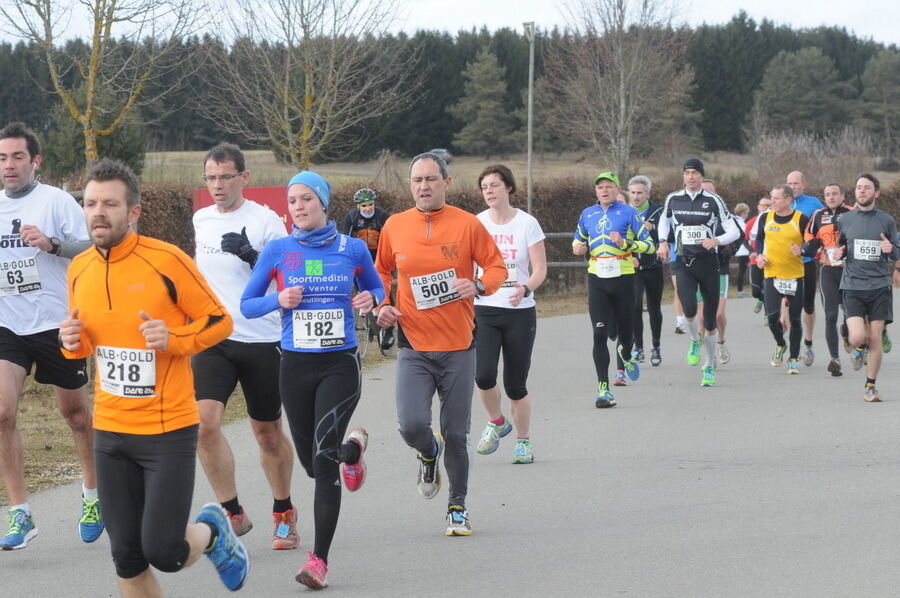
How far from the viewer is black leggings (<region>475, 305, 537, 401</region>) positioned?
352 inches

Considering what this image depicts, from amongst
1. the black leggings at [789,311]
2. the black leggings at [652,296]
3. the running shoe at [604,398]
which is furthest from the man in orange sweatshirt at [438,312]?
the black leggings at [652,296]

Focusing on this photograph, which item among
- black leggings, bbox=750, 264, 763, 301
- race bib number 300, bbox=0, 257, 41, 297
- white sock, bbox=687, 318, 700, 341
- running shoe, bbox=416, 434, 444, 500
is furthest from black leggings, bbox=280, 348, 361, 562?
black leggings, bbox=750, 264, 763, 301

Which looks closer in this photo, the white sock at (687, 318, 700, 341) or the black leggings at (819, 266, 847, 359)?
the white sock at (687, 318, 700, 341)

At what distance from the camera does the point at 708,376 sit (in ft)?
43.8

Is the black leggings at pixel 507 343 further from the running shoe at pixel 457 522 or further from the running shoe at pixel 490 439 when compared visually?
the running shoe at pixel 457 522

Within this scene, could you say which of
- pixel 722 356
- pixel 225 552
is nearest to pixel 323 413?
pixel 225 552

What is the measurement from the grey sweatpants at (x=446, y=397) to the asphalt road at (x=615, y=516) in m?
0.37

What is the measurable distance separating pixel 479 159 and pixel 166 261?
62.7 metres

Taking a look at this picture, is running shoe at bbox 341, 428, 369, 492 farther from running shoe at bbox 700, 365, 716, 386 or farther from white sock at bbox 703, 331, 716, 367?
white sock at bbox 703, 331, 716, 367

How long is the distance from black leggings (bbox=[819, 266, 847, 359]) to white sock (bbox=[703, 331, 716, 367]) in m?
1.70

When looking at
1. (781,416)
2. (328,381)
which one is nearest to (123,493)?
(328,381)

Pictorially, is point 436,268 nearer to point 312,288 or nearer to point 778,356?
point 312,288

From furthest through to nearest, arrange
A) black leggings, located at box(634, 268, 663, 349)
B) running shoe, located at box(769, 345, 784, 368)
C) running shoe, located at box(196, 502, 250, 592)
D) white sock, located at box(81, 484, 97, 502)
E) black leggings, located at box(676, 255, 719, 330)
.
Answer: black leggings, located at box(634, 268, 663, 349) → running shoe, located at box(769, 345, 784, 368) → black leggings, located at box(676, 255, 719, 330) → white sock, located at box(81, 484, 97, 502) → running shoe, located at box(196, 502, 250, 592)

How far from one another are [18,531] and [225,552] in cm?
178
